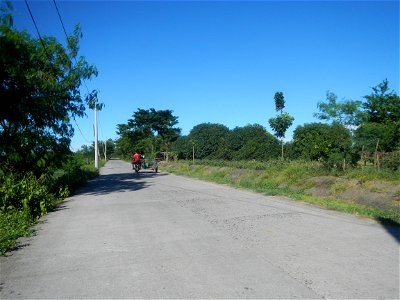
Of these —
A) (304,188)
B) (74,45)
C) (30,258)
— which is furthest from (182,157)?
(30,258)

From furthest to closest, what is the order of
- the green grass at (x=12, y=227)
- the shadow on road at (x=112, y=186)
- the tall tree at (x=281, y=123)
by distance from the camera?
the tall tree at (x=281, y=123)
the shadow on road at (x=112, y=186)
the green grass at (x=12, y=227)

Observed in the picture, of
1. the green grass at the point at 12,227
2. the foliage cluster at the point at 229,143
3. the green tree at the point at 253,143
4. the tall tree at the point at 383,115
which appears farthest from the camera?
the foliage cluster at the point at 229,143

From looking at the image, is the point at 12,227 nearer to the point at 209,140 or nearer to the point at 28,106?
the point at 28,106

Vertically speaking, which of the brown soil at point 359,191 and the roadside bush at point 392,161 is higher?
the roadside bush at point 392,161

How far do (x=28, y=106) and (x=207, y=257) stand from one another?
1058cm

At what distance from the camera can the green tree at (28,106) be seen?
480 inches

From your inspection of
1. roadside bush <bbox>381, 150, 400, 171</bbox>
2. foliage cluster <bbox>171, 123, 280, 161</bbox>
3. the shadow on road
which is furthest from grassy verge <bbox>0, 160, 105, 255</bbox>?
foliage cluster <bbox>171, 123, 280, 161</bbox>

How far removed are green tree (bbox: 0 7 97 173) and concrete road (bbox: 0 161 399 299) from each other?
4723mm

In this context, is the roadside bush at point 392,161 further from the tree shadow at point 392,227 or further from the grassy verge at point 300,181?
the tree shadow at point 392,227

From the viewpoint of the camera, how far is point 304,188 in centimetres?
1412

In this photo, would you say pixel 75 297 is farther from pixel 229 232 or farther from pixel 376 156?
pixel 376 156

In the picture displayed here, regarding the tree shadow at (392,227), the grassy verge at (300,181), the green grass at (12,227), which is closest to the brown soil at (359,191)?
the grassy verge at (300,181)

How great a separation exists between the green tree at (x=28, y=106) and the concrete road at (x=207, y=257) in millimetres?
4723

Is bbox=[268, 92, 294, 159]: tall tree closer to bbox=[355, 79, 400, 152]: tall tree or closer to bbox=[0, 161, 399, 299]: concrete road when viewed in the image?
bbox=[355, 79, 400, 152]: tall tree
